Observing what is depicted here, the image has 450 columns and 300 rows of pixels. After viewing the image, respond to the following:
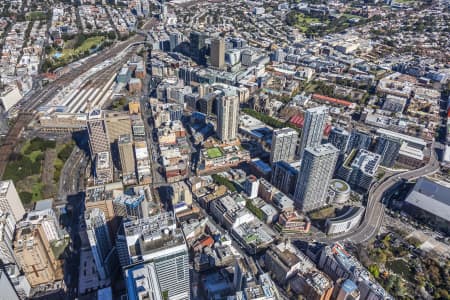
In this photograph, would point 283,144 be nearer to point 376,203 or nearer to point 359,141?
point 359,141

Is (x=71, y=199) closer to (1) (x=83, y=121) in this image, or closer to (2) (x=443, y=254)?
(1) (x=83, y=121)

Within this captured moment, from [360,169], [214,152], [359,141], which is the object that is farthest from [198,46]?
[360,169]

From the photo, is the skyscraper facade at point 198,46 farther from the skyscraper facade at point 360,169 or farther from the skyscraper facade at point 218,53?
the skyscraper facade at point 360,169

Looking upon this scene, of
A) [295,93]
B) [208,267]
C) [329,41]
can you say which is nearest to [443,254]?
[208,267]

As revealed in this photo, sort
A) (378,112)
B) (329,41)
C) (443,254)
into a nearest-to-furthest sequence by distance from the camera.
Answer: (443,254) → (378,112) → (329,41)

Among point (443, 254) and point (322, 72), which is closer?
point (443, 254)
